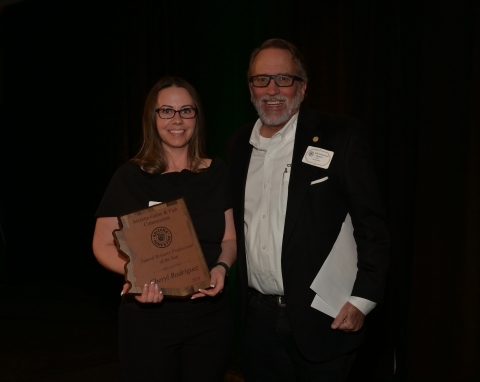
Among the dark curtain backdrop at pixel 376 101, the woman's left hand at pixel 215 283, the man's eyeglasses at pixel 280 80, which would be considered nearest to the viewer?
the woman's left hand at pixel 215 283

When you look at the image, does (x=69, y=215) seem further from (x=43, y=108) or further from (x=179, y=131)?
(x=179, y=131)

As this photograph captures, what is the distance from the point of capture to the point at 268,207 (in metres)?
2.09

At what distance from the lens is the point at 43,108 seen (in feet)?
21.2

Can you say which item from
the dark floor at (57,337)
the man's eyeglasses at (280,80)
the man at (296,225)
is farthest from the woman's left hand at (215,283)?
the dark floor at (57,337)

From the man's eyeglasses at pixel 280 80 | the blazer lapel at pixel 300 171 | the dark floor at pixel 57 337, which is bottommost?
the dark floor at pixel 57 337

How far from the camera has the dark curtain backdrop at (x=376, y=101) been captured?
263cm

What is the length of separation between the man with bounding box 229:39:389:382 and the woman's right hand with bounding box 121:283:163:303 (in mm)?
417

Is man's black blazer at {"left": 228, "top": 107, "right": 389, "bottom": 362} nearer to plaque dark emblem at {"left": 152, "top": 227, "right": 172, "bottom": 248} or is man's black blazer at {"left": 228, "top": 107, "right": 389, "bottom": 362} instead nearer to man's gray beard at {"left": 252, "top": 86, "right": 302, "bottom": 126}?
man's gray beard at {"left": 252, "top": 86, "right": 302, "bottom": 126}

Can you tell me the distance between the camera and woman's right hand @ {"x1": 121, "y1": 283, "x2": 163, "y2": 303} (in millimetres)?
1853

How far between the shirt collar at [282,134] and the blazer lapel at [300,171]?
0.14 ft

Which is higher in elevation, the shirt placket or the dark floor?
the shirt placket

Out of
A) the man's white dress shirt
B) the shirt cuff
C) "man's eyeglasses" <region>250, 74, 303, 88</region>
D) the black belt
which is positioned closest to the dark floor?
the black belt

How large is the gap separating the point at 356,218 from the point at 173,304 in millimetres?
743

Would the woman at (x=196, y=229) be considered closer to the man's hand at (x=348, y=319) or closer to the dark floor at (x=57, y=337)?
the man's hand at (x=348, y=319)
